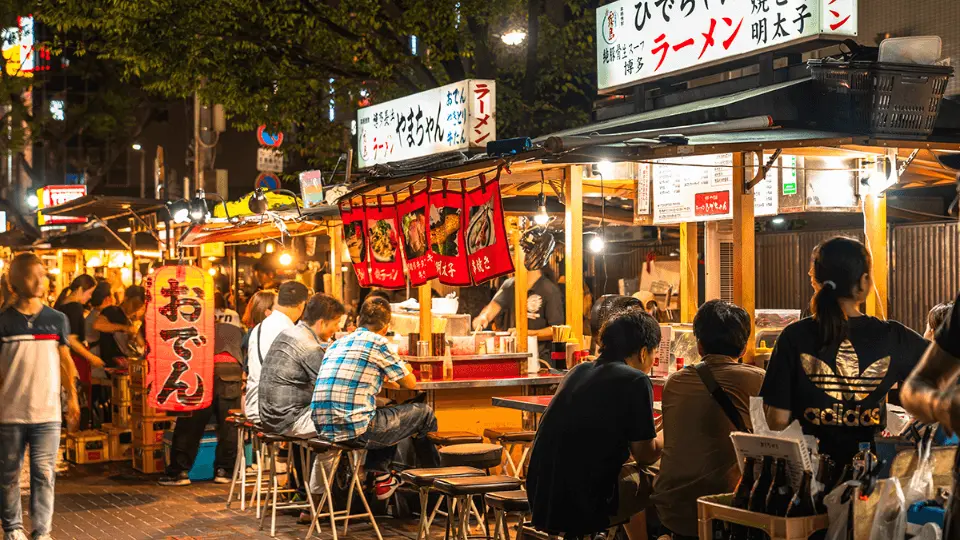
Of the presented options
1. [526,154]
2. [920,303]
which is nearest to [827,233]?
[920,303]

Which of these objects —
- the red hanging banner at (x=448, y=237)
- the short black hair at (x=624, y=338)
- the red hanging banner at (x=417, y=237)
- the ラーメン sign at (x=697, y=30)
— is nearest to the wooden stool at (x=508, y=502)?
the short black hair at (x=624, y=338)

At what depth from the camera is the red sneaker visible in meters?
10.5

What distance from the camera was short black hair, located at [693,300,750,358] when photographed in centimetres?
620

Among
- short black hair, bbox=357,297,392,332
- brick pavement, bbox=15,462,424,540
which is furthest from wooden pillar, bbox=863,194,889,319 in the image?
brick pavement, bbox=15,462,424,540

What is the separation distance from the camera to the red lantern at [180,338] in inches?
491

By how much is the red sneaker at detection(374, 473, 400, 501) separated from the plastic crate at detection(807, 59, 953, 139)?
5.24 metres

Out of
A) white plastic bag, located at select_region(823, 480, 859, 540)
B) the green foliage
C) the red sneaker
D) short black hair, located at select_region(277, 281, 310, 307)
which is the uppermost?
the green foliage

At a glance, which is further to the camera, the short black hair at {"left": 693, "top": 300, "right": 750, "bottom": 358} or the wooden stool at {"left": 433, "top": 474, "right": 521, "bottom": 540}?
the wooden stool at {"left": 433, "top": 474, "right": 521, "bottom": 540}

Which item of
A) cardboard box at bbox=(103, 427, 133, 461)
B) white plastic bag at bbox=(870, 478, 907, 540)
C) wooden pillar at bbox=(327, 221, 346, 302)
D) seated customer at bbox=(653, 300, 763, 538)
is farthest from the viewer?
wooden pillar at bbox=(327, 221, 346, 302)

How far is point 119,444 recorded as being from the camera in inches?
587

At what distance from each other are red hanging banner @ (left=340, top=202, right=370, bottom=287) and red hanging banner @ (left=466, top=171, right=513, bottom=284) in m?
2.29

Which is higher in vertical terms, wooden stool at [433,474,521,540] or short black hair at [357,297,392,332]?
short black hair at [357,297,392,332]

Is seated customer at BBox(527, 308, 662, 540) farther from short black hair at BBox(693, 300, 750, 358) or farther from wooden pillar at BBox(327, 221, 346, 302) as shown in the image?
wooden pillar at BBox(327, 221, 346, 302)

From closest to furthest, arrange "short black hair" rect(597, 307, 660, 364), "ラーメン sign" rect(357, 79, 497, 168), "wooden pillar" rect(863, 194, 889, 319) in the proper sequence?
"short black hair" rect(597, 307, 660, 364) → "wooden pillar" rect(863, 194, 889, 319) → "ラーメン sign" rect(357, 79, 497, 168)
